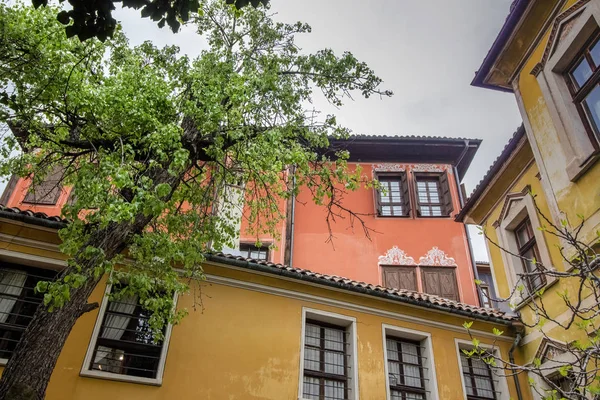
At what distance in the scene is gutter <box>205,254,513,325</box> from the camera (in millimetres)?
7953

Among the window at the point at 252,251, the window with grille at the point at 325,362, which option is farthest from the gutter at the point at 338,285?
the window at the point at 252,251

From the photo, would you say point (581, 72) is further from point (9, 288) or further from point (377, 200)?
point (9, 288)

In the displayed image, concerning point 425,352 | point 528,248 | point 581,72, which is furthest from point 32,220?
point 528,248

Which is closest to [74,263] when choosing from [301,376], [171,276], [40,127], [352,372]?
[171,276]

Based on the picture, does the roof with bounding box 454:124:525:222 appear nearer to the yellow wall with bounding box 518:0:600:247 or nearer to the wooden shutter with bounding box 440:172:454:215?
the yellow wall with bounding box 518:0:600:247

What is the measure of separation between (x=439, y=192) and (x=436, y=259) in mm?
2604

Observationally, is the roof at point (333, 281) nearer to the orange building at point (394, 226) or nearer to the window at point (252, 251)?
the orange building at point (394, 226)

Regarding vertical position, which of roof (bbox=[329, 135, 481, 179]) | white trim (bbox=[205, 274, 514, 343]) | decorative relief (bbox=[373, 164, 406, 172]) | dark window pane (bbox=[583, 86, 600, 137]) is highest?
roof (bbox=[329, 135, 481, 179])

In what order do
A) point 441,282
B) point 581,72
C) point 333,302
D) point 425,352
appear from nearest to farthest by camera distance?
point 581,72, point 333,302, point 425,352, point 441,282

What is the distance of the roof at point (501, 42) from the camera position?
8.44 m

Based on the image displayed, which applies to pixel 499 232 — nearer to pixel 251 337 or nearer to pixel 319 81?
pixel 319 81

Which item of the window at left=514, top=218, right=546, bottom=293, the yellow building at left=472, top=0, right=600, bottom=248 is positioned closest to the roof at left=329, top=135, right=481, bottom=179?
the window at left=514, top=218, right=546, bottom=293

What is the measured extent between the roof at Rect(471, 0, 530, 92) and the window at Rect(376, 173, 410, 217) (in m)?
5.87

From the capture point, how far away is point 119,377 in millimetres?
6570
